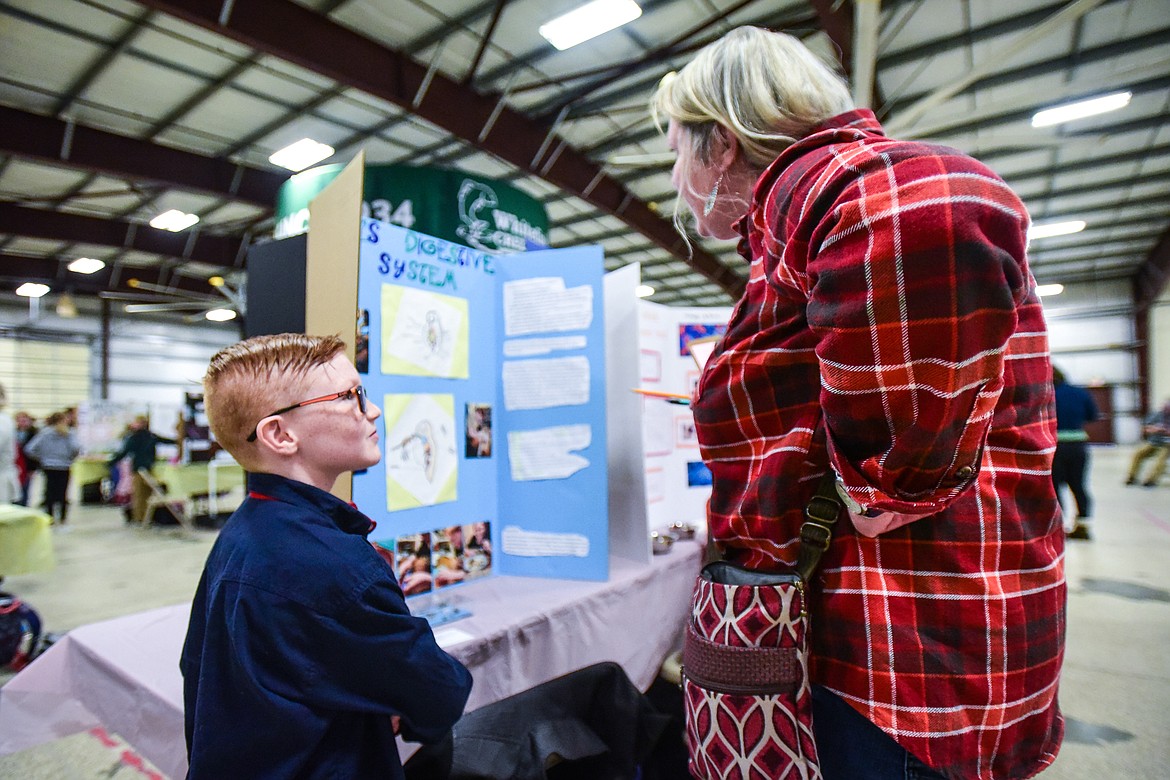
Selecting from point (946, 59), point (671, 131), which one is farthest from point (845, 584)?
point (946, 59)

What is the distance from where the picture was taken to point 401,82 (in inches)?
214

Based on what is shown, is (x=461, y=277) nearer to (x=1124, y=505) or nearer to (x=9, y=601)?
(x=9, y=601)

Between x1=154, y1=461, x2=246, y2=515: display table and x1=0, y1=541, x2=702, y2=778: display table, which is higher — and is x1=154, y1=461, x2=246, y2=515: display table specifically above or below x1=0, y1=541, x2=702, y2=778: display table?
below

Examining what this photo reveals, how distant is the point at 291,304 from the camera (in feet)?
4.34

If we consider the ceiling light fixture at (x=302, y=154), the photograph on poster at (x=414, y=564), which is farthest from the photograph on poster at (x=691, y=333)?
the ceiling light fixture at (x=302, y=154)

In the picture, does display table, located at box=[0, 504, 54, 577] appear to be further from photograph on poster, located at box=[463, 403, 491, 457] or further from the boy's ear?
the boy's ear

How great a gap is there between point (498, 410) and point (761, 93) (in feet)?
3.66

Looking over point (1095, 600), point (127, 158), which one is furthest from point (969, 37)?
point (127, 158)

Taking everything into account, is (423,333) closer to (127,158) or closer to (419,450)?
(419,450)

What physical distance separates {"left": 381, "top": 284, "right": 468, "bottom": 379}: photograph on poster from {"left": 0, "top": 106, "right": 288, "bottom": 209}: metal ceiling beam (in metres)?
7.13

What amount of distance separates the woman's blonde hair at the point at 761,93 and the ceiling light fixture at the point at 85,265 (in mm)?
14115

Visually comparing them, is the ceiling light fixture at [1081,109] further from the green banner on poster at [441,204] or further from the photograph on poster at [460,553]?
the photograph on poster at [460,553]

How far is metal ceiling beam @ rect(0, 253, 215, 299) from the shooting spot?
1132 centimetres

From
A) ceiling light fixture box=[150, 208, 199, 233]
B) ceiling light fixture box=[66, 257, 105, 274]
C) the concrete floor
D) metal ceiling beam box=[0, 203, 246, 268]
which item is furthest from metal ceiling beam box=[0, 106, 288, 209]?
ceiling light fixture box=[66, 257, 105, 274]
